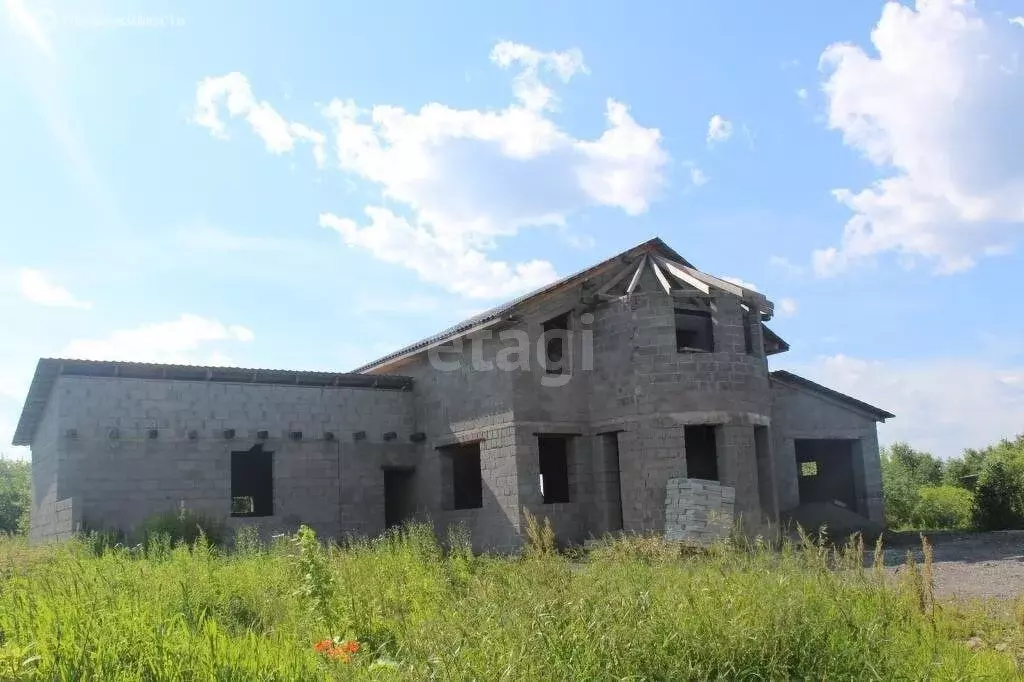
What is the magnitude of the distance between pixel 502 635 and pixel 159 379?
43.8 feet

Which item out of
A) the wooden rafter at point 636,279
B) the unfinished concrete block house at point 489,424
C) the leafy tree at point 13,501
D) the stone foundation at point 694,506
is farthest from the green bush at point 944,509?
the leafy tree at point 13,501

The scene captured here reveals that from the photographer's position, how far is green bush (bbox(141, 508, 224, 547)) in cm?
1544

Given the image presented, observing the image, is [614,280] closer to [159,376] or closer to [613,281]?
[613,281]

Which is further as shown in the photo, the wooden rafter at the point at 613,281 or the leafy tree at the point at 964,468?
the leafy tree at the point at 964,468

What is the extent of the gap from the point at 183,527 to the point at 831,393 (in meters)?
15.9

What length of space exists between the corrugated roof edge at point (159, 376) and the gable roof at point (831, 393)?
9.38m

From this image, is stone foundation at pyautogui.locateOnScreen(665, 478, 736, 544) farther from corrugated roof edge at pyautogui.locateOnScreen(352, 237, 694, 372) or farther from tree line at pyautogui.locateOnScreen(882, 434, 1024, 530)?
tree line at pyautogui.locateOnScreen(882, 434, 1024, 530)

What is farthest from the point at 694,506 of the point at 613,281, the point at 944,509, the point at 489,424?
the point at 944,509

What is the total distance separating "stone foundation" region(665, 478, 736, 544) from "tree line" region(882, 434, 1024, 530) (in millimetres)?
12671

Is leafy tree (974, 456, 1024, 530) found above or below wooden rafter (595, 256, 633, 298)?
below

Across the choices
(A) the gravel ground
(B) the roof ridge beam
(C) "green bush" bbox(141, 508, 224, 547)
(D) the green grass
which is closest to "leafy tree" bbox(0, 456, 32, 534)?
(C) "green bush" bbox(141, 508, 224, 547)

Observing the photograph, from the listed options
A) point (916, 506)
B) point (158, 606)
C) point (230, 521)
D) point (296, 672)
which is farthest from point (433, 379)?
point (916, 506)

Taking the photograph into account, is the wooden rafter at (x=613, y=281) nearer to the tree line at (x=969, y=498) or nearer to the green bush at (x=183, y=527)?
the green bush at (x=183, y=527)

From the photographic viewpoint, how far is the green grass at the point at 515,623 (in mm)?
5805
